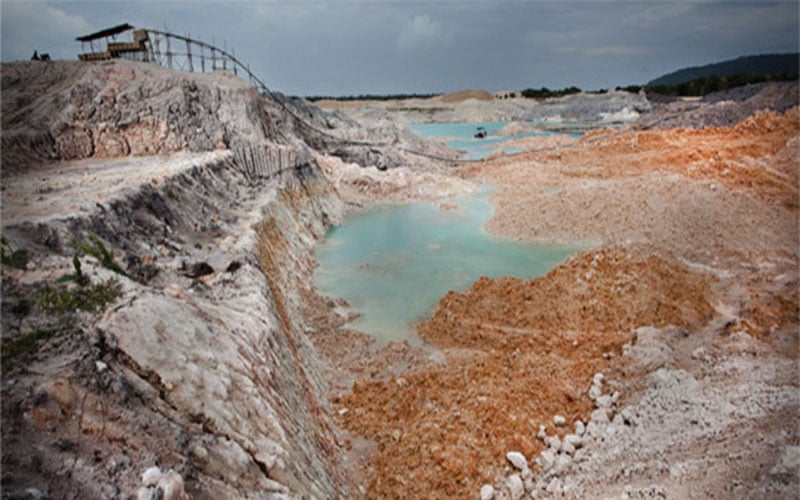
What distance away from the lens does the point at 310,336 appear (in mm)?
9461

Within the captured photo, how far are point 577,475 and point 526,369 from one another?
2466 mm

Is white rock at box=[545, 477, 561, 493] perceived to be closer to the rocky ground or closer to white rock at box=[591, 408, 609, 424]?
the rocky ground

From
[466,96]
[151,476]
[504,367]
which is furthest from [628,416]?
[466,96]

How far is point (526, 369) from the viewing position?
7.95 m

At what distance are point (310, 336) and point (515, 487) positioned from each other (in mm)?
5296

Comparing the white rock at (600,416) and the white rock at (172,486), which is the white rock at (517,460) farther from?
the white rock at (172,486)

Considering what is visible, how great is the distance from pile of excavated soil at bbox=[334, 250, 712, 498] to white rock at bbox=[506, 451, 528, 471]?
138 mm

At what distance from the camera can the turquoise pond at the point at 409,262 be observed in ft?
36.5

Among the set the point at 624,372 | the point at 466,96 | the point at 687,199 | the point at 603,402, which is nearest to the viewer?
the point at 603,402

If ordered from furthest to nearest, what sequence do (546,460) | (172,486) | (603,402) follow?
(603,402) < (546,460) < (172,486)

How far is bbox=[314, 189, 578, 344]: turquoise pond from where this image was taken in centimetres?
1112

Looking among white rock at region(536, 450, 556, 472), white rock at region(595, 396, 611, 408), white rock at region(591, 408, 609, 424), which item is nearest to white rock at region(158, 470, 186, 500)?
white rock at region(536, 450, 556, 472)

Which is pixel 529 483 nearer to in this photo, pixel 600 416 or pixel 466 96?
pixel 600 416

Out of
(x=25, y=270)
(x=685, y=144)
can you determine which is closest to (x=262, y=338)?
(x=25, y=270)
